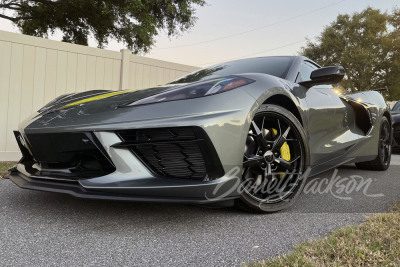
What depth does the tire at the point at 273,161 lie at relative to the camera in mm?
2215

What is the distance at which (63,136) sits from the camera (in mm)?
1973

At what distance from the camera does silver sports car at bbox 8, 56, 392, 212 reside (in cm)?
187

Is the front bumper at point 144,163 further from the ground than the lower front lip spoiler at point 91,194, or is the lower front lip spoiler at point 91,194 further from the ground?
the front bumper at point 144,163

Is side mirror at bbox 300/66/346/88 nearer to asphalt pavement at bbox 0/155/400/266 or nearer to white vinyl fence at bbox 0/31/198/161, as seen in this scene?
asphalt pavement at bbox 0/155/400/266

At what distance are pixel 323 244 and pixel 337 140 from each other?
5.46 feet

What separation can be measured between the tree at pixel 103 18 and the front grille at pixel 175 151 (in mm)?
7854

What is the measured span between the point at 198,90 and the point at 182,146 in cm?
37

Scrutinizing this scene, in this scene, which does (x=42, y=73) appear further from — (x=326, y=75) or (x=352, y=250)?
(x=352, y=250)

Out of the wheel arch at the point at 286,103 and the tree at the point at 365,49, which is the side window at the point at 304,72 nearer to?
the wheel arch at the point at 286,103

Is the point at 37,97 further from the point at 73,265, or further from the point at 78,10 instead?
the point at 78,10

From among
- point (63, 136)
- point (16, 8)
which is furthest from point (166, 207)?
point (16, 8)

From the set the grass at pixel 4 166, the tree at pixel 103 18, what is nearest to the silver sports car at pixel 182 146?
the grass at pixel 4 166

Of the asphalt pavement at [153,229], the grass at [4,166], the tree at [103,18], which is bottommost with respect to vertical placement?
the grass at [4,166]

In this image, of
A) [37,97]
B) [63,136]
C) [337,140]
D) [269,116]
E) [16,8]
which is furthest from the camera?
[16,8]
